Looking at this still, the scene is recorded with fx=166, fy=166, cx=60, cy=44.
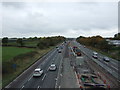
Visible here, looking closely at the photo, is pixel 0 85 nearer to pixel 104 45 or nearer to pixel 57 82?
pixel 57 82

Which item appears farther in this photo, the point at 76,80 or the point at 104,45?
the point at 104,45

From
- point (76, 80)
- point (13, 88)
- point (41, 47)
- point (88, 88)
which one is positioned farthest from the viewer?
point (41, 47)

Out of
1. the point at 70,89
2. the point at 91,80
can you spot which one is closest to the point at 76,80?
the point at 91,80

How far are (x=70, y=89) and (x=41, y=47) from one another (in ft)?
225

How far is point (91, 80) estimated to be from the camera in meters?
23.3

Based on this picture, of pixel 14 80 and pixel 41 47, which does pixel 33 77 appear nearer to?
pixel 14 80

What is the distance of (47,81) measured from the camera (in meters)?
24.7

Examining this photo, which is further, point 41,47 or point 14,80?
point 41,47

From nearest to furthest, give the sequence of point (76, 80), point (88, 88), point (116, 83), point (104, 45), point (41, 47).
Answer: point (88, 88) → point (116, 83) → point (76, 80) → point (104, 45) → point (41, 47)

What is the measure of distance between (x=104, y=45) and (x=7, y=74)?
167ft

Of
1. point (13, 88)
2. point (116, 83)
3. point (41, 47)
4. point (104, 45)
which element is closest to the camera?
point (13, 88)

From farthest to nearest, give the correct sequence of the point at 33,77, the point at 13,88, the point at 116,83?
the point at 33,77 < the point at 116,83 < the point at 13,88

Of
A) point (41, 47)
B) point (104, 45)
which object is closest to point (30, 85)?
point (104, 45)

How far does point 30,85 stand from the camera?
22.7m
